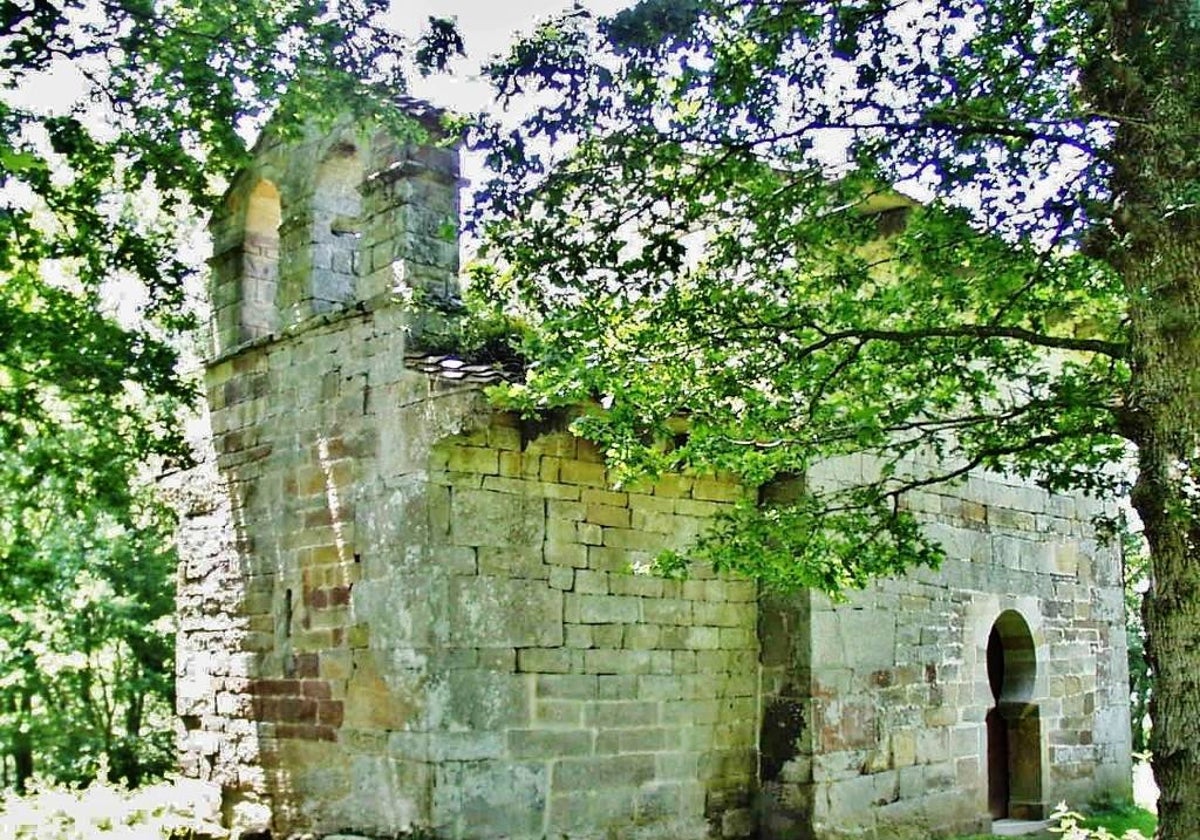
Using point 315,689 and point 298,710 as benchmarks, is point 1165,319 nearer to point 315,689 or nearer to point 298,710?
point 315,689

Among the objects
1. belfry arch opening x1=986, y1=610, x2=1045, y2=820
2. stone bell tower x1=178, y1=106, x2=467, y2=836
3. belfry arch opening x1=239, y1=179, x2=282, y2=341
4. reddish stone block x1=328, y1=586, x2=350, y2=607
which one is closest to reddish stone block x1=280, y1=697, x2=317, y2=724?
stone bell tower x1=178, y1=106, x2=467, y2=836

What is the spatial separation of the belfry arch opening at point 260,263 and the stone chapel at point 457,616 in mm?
25

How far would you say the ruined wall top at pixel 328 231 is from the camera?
25.8ft

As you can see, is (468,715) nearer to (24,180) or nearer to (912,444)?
(912,444)

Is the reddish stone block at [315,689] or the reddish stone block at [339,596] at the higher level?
the reddish stone block at [339,596]

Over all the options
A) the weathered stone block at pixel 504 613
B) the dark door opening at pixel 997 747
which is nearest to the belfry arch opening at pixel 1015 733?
the dark door opening at pixel 997 747

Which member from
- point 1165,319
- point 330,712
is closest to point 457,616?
point 330,712

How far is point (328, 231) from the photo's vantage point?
8828 millimetres

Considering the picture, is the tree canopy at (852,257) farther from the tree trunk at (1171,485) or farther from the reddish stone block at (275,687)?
the reddish stone block at (275,687)

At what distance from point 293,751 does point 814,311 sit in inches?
188

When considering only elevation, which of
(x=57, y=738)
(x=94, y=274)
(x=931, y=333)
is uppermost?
(x=94, y=274)

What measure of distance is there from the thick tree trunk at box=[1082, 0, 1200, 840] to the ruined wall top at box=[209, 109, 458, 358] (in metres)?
3.62

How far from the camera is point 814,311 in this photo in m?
6.02

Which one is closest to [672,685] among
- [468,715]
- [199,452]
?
[468,715]
